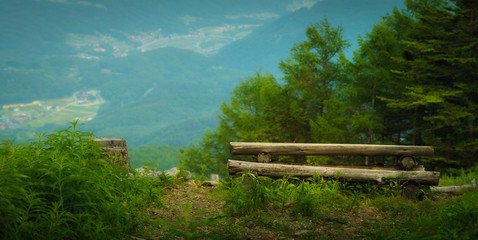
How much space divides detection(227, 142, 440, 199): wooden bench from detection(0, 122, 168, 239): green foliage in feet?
8.45

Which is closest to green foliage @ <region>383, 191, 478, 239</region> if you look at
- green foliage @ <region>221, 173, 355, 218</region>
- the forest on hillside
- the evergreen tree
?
green foliage @ <region>221, 173, 355, 218</region>

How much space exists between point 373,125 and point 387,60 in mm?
4391

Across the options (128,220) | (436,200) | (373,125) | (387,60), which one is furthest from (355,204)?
(387,60)

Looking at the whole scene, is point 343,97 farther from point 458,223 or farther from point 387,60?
point 458,223

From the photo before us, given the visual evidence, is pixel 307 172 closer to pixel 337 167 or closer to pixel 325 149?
pixel 337 167

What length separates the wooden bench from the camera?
612 centimetres

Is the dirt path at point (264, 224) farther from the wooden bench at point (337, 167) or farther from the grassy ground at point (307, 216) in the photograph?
the wooden bench at point (337, 167)

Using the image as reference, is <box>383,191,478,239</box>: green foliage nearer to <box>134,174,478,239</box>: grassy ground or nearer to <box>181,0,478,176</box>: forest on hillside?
<box>134,174,478,239</box>: grassy ground

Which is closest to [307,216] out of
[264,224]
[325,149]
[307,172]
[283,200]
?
[283,200]

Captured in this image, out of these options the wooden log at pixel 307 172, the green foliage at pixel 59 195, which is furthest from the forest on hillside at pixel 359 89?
the green foliage at pixel 59 195

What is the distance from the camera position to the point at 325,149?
699 centimetres

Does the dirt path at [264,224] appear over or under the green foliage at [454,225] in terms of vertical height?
under

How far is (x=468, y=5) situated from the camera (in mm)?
14695

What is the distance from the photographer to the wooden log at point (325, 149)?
673cm
